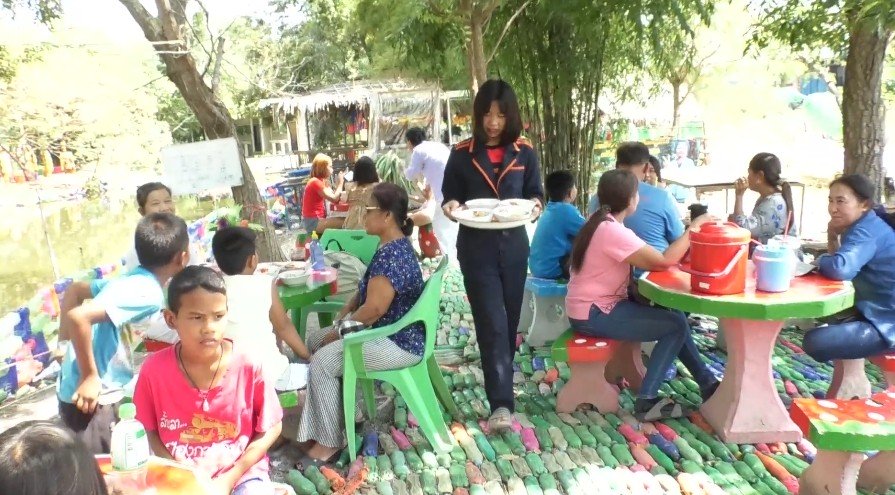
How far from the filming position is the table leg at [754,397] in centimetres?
296

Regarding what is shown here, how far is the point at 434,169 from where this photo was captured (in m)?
6.62

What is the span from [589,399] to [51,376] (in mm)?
3652

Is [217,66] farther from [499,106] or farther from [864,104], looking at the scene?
[864,104]


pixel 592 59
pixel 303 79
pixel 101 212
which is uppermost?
pixel 303 79

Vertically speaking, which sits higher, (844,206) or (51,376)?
(844,206)

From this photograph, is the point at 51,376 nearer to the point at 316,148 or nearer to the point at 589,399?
the point at 589,399

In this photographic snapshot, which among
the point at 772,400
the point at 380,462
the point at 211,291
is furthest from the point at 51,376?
the point at 772,400

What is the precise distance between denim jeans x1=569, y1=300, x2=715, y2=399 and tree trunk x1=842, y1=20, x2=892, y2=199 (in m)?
3.13

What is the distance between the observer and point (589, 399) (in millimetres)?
3344

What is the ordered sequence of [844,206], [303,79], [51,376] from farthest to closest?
1. [303,79]
2. [51,376]
3. [844,206]

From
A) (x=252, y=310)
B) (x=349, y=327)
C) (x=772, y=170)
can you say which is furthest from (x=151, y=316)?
(x=772, y=170)

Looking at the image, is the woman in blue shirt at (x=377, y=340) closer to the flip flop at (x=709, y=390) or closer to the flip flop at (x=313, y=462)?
the flip flop at (x=313, y=462)

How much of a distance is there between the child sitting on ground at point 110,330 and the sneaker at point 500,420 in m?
1.60

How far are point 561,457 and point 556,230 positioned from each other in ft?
5.19
